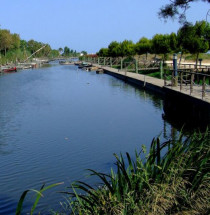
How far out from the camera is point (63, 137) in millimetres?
17516

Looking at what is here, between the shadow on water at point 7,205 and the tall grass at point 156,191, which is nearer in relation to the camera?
the tall grass at point 156,191

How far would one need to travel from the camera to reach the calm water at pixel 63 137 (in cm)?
1183

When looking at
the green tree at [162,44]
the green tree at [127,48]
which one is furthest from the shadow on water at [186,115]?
the green tree at [127,48]

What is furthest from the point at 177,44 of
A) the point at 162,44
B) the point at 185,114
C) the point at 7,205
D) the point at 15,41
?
the point at 15,41

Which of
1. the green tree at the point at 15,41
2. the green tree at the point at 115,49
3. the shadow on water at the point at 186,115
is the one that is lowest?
the shadow on water at the point at 186,115

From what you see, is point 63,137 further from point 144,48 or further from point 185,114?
point 144,48

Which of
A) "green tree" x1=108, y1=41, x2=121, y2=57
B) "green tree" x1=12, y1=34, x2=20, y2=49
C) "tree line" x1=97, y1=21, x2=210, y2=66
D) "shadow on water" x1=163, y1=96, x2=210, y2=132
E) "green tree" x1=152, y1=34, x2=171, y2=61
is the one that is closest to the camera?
"shadow on water" x1=163, y1=96, x2=210, y2=132

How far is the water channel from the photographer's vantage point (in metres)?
11.8

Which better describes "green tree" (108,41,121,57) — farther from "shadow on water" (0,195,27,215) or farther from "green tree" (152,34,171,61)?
"shadow on water" (0,195,27,215)

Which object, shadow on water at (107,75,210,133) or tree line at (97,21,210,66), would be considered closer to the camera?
shadow on water at (107,75,210,133)

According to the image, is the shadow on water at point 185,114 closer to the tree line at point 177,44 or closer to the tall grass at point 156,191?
the tree line at point 177,44

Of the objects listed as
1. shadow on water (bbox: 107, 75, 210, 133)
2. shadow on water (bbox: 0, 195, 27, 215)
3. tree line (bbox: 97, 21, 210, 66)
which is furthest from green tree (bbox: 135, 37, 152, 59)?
shadow on water (bbox: 0, 195, 27, 215)

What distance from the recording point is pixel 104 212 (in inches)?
241

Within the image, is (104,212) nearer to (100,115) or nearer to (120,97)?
(100,115)
